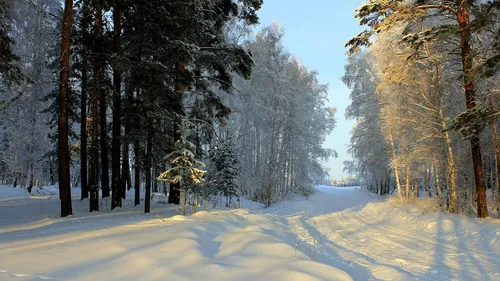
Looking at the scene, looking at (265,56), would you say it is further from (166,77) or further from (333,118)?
(333,118)

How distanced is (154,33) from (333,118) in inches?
1097

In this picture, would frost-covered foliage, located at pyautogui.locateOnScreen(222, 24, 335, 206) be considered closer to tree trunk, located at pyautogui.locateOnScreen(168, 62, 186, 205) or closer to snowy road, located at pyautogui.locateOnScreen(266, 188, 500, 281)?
tree trunk, located at pyautogui.locateOnScreen(168, 62, 186, 205)

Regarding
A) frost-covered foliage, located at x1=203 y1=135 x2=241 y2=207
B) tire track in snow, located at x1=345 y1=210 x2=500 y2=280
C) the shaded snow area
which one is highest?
frost-covered foliage, located at x1=203 y1=135 x2=241 y2=207

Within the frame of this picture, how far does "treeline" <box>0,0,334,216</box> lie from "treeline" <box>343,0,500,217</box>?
6196 mm

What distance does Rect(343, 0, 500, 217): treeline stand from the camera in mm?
9773

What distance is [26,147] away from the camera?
2372 centimetres

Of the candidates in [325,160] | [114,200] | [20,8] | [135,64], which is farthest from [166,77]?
[325,160]

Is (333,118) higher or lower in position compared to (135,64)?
higher

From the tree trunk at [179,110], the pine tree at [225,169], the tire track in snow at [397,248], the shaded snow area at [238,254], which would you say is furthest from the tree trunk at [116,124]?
the tire track in snow at [397,248]

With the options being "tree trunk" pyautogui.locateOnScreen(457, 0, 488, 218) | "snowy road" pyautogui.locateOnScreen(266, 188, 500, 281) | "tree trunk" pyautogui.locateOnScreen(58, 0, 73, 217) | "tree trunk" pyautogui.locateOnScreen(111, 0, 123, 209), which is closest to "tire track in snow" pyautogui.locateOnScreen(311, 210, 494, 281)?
"snowy road" pyautogui.locateOnScreen(266, 188, 500, 281)

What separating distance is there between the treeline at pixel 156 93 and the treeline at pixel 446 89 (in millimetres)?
6196

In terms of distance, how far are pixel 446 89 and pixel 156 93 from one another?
1249cm

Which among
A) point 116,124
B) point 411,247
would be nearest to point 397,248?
point 411,247

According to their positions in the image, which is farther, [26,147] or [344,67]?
[344,67]
